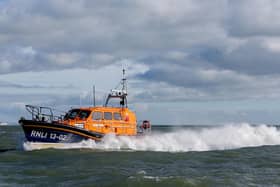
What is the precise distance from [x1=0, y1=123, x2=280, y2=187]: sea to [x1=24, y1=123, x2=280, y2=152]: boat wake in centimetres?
5

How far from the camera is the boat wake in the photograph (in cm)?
2367

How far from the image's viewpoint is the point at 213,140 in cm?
3172

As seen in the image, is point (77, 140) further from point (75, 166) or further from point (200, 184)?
point (200, 184)

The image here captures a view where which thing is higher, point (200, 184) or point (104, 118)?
point (104, 118)

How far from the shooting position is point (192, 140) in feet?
96.0

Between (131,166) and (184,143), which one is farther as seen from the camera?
→ (184,143)

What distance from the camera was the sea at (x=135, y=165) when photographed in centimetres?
1515

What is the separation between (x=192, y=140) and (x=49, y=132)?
10152mm

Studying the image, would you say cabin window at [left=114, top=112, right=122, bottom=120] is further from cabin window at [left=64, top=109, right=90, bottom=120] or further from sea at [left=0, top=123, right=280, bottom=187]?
cabin window at [left=64, top=109, right=90, bottom=120]

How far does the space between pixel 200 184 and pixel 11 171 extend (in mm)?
7284

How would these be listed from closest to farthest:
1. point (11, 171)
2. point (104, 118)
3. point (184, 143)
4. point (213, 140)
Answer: point (11, 171) < point (104, 118) < point (184, 143) < point (213, 140)

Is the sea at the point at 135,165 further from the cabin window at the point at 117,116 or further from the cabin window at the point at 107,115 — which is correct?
the cabin window at the point at 117,116

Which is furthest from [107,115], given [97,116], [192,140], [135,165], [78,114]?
[192,140]

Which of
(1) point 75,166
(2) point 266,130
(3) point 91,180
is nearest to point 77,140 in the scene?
→ (1) point 75,166
